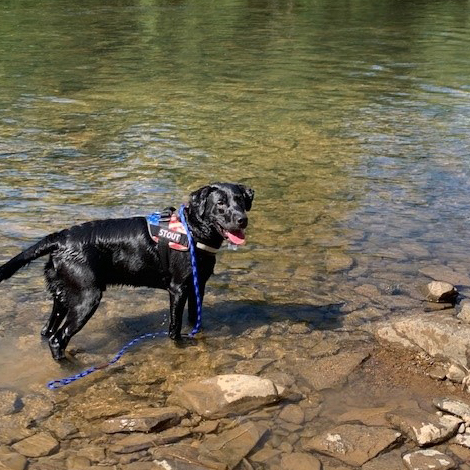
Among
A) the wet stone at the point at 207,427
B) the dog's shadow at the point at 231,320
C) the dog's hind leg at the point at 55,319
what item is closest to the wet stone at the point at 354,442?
the wet stone at the point at 207,427

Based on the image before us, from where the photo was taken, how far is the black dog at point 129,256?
5875mm

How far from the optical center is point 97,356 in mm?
6180

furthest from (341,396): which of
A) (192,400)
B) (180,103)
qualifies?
(180,103)

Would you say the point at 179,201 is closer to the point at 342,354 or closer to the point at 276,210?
the point at 276,210

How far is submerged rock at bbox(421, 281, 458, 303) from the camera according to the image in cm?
716

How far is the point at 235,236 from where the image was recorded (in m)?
5.98

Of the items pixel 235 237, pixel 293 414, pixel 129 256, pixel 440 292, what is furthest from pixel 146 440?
pixel 440 292

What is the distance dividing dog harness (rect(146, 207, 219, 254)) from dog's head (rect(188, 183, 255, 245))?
0.47 feet

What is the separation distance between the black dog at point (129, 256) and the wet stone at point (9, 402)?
1.94ft

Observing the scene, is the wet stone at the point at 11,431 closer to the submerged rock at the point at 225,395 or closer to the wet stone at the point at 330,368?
the submerged rock at the point at 225,395

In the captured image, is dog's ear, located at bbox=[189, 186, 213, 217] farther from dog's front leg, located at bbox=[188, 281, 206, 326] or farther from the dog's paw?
the dog's paw

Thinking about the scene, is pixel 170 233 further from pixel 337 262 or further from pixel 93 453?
pixel 337 262

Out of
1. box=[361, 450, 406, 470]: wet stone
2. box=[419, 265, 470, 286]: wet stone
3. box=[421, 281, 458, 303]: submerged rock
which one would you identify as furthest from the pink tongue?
box=[419, 265, 470, 286]: wet stone

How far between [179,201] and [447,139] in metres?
6.05
